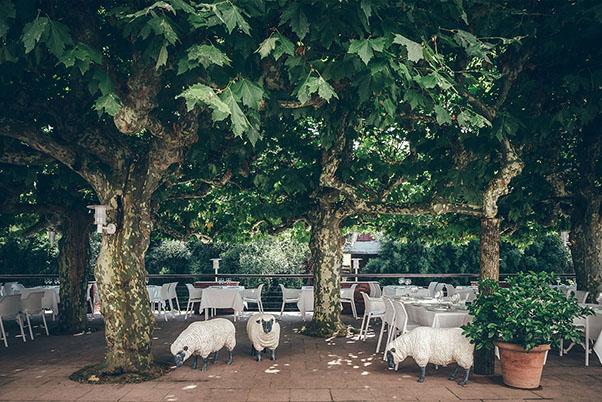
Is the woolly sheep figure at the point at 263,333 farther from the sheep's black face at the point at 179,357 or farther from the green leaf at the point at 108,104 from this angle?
the green leaf at the point at 108,104

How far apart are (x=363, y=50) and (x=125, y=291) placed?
4822 mm

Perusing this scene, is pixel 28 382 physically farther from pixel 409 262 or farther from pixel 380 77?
pixel 409 262

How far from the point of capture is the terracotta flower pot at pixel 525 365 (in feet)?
21.7

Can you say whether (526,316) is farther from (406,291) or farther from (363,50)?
(406,291)

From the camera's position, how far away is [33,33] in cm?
417

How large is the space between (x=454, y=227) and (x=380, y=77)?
904cm

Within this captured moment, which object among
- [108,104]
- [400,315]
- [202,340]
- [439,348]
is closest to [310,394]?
[439,348]

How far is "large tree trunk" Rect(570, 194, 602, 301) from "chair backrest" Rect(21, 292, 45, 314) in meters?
11.3

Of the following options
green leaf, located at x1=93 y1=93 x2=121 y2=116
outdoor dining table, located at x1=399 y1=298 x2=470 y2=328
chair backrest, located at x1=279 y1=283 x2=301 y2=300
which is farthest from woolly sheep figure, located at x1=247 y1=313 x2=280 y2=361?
chair backrest, located at x1=279 y1=283 x2=301 y2=300

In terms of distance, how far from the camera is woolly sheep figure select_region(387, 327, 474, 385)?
6836 mm

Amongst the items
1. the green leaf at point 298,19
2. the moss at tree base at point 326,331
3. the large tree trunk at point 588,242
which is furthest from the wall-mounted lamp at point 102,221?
the large tree trunk at point 588,242

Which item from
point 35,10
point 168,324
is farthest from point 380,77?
point 168,324

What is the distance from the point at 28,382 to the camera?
23.1 ft

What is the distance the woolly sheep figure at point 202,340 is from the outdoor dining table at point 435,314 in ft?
10.1
